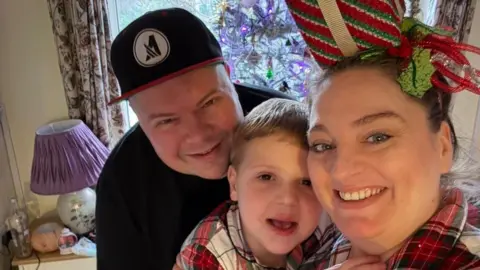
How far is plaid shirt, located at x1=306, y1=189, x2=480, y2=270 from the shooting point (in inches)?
29.4

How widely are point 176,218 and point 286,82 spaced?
1.53 meters

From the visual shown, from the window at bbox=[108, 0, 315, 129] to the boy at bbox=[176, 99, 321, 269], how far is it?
151cm

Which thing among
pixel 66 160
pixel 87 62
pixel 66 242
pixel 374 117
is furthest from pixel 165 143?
pixel 66 242

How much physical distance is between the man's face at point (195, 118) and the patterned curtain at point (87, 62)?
1.25m

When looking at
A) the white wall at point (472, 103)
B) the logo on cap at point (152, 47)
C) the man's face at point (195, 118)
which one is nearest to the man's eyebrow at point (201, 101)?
the man's face at point (195, 118)

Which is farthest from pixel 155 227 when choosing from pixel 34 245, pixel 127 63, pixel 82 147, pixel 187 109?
pixel 34 245

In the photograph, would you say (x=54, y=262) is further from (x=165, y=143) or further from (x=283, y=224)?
(x=283, y=224)

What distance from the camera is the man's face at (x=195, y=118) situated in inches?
50.2

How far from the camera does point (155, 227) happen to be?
1.39 meters

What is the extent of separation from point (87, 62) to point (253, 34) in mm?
872

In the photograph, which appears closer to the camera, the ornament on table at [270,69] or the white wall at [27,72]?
the white wall at [27,72]

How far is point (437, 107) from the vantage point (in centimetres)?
81

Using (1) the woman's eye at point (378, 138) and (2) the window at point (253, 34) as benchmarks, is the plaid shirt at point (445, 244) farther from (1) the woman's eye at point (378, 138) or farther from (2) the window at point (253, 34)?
(2) the window at point (253, 34)

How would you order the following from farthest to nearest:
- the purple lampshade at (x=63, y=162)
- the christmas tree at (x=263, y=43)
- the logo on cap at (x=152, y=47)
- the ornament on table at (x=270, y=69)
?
1. the ornament on table at (x=270, y=69)
2. the christmas tree at (x=263, y=43)
3. the purple lampshade at (x=63, y=162)
4. the logo on cap at (x=152, y=47)
